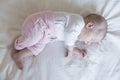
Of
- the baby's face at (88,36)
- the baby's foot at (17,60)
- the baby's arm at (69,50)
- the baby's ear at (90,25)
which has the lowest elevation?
the baby's foot at (17,60)

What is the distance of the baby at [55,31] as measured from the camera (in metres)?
1.22

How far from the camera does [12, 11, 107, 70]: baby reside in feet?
3.99

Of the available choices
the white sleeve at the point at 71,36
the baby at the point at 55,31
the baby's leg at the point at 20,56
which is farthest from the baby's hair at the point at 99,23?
the baby's leg at the point at 20,56

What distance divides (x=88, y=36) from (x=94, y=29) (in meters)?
0.05

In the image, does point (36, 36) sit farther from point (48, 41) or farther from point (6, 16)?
point (6, 16)

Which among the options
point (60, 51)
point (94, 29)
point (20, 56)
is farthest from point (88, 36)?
point (20, 56)

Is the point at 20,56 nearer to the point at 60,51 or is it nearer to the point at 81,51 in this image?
the point at 60,51

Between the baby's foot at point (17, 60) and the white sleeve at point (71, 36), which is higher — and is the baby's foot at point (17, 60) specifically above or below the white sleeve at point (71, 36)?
below

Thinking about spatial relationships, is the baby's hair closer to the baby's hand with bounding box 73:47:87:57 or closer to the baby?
the baby

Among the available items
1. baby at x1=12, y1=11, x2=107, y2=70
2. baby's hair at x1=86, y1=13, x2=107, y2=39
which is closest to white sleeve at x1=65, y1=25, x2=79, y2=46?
baby at x1=12, y1=11, x2=107, y2=70

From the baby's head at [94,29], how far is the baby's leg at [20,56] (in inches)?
11.2

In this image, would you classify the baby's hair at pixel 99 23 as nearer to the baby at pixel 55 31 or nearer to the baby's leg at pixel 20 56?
the baby at pixel 55 31

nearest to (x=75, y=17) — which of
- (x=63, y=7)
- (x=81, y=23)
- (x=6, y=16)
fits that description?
(x=81, y=23)

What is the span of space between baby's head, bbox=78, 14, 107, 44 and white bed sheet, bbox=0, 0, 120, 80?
0.18 ft
